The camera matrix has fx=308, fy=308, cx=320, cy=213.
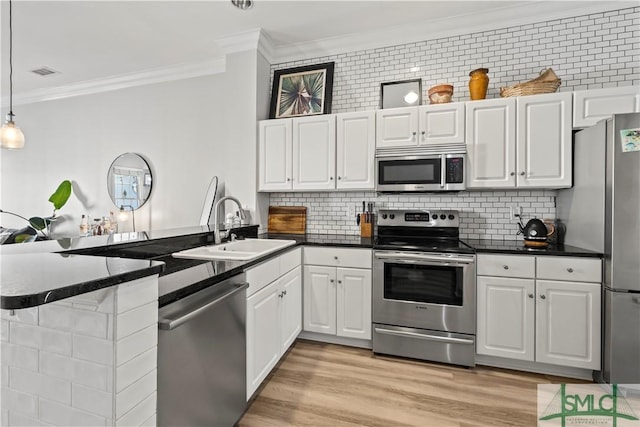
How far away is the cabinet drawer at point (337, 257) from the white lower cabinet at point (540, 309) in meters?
0.89

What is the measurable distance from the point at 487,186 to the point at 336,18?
2019 millimetres

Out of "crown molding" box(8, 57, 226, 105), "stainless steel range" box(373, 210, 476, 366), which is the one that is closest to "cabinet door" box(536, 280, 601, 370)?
"stainless steel range" box(373, 210, 476, 366)

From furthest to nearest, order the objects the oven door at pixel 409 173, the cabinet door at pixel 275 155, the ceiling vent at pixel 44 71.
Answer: the ceiling vent at pixel 44 71 → the cabinet door at pixel 275 155 → the oven door at pixel 409 173


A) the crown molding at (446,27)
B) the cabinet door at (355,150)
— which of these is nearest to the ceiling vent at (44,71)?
the crown molding at (446,27)

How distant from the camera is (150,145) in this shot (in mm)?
3998

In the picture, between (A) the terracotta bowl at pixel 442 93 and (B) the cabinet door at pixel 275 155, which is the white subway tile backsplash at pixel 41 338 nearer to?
(B) the cabinet door at pixel 275 155

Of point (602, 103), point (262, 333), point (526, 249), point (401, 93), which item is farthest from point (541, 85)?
point (262, 333)

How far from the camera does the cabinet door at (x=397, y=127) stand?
274 centimetres

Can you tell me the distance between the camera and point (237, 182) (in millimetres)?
3209

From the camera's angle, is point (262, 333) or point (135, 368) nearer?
point (135, 368)

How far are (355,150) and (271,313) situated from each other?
1648 mm

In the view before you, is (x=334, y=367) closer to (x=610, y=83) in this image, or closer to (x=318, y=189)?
(x=318, y=189)

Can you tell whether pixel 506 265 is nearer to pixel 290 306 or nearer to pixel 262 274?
pixel 290 306

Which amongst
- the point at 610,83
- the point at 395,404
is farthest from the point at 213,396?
the point at 610,83
